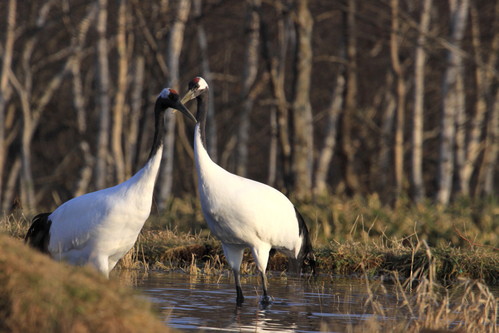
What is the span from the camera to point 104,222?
691cm

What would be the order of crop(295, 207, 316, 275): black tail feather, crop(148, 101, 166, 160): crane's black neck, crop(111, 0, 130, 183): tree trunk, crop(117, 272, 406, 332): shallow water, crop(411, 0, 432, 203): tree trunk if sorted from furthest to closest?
crop(411, 0, 432, 203): tree trunk, crop(111, 0, 130, 183): tree trunk, crop(295, 207, 316, 275): black tail feather, crop(148, 101, 166, 160): crane's black neck, crop(117, 272, 406, 332): shallow water

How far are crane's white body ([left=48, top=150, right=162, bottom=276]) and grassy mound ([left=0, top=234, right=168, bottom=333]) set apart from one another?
2277 millimetres

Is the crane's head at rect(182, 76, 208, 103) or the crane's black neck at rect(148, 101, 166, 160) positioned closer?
the crane's black neck at rect(148, 101, 166, 160)

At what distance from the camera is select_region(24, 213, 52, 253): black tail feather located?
745 cm

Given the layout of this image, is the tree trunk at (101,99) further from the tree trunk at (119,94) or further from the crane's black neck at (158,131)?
the crane's black neck at (158,131)

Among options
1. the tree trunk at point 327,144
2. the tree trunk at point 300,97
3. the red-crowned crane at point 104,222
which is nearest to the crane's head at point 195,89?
the red-crowned crane at point 104,222

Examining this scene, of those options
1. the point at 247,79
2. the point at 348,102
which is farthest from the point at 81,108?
the point at 348,102

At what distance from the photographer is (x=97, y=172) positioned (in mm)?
16844

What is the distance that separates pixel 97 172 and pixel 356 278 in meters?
8.80

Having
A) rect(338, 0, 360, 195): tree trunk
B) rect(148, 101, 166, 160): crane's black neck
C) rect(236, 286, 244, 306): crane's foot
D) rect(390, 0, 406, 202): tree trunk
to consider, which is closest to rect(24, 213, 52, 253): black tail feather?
rect(148, 101, 166, 160): crane's black neck

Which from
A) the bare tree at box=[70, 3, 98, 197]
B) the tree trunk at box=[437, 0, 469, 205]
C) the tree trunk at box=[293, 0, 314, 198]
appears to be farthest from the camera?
the bare tree at box=[70, 3, 98, 197]

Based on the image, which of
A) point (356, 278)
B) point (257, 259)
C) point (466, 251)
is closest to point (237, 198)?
point (257, 259)

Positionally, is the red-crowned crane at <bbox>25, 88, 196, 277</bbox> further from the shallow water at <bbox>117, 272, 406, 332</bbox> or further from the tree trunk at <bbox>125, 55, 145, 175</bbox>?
the tree trunk at <bbox>125, 55, 145, 175</bbox>

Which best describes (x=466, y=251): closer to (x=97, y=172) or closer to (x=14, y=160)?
(x=97, y=172)
